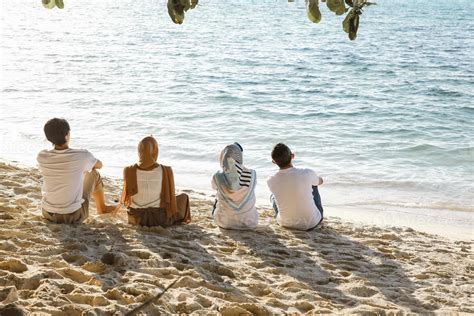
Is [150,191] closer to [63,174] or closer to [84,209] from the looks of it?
[84,209]

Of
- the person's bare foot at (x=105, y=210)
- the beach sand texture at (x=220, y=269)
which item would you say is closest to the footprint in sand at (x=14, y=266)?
the beach sand texture at (x=220, y=269)

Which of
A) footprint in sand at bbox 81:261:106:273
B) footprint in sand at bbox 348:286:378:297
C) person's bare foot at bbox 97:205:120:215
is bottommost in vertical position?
footprint in sand at bbox 348:286:378:297

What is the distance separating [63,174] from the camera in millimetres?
6047

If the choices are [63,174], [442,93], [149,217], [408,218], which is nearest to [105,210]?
[149,217]

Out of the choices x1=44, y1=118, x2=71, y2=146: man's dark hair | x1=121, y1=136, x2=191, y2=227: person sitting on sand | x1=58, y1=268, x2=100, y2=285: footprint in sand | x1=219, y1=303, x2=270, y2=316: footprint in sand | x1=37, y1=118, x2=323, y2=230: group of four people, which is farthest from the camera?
x1=121, y1=136, x2=191, y2=227: person sitting on sand

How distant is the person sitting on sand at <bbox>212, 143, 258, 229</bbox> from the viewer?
652cm

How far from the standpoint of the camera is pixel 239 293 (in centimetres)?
468

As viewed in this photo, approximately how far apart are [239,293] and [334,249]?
1711mm

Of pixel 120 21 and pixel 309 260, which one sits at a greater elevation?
pixel 120 21

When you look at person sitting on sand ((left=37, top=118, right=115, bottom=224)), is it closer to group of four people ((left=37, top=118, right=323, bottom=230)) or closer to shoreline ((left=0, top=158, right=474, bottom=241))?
group of four people ((left=37, top=118, right=323, bottom=230))

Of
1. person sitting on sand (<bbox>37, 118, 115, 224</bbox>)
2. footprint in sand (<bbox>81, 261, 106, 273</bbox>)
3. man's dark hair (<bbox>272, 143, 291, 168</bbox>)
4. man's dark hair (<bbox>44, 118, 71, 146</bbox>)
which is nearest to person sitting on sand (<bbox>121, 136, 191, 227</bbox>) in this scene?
person sitting on sand (<bbox>37, 118, 115, 224</bbox>)

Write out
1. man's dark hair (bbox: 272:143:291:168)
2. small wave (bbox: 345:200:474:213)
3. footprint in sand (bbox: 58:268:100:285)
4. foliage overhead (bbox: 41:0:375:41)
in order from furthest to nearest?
1. small wave (bbox: 345:200:474:213)
2. man's dark hair (bbox: 272:143:291:168)
3. footprint in sand (bbox: 58:268:100:285)
4. foliage overhead (bbox: 41:0:375:41)

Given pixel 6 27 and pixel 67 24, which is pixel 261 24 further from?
pixel 6 27

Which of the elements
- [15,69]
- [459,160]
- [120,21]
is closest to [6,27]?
[120,21]
